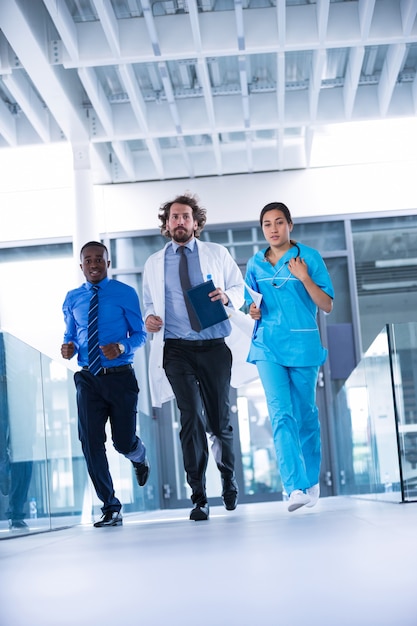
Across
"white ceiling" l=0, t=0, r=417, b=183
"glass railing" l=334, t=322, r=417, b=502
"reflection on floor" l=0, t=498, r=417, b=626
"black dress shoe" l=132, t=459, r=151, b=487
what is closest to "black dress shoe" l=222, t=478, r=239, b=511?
"black dress shoe" l=132, t=459, r=151, b=487

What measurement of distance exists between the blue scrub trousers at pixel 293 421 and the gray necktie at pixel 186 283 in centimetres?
35

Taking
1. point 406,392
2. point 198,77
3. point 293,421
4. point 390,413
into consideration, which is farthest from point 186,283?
point 198,77

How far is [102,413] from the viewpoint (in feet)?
13.8

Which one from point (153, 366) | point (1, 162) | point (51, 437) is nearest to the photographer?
point (153, 366)

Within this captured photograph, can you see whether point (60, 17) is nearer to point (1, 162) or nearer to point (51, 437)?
point (51, 437)

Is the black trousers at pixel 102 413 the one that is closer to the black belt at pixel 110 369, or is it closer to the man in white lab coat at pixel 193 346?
the black belt at pixel 110 369

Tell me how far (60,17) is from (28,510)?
4.10 metres

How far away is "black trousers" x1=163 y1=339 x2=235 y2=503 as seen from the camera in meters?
3.93

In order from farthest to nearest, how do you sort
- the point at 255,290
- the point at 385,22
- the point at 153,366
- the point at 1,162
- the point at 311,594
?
the point at 1,162 < the point at 385,22 < the point at 153,366 < the point at 255,290 < the point at 311,594

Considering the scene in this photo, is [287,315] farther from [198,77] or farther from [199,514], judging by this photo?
[198,77]

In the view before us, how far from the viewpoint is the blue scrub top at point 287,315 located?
3.73m

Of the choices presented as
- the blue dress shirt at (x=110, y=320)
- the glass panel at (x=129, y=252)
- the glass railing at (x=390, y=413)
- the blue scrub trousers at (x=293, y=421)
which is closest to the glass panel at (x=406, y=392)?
the glass railing at (x=390, y=413)

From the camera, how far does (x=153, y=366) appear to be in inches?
163

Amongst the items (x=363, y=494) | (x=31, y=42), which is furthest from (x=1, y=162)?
(x=363, y=494)
